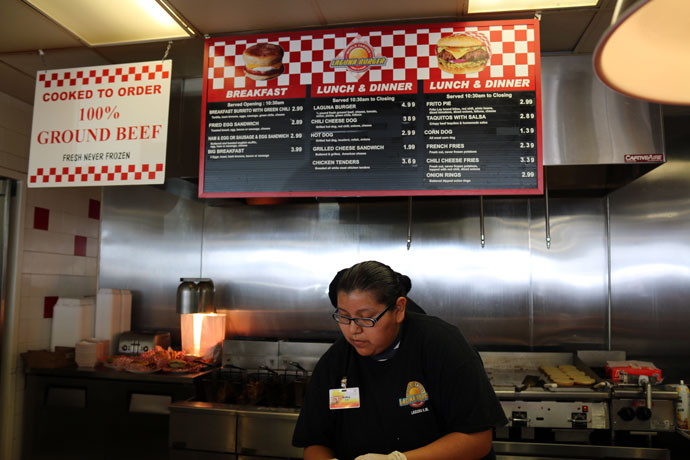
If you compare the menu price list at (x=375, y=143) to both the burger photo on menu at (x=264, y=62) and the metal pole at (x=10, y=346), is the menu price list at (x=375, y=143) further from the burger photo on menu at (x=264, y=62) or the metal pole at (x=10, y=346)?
the metal pole at (x=10, y=346)

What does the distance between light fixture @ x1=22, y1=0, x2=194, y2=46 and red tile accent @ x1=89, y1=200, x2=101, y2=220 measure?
1.97 m

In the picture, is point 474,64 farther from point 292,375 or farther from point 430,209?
point 292,375

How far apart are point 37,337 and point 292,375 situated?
202 centimetres

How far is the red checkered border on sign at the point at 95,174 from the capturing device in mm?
2697

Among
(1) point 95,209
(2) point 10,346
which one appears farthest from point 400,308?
(1) point 95,209

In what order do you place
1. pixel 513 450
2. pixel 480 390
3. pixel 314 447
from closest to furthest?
pixel 480 390 → pixel 314 447 → pixel 513 450

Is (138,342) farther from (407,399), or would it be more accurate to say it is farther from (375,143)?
(407,399)

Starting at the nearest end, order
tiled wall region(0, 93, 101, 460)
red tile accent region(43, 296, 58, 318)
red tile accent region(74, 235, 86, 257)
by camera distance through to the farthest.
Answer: tiled wall region(0, 93, 101, 460) < red tile accent region(43, 296, 58, 318) < red tile accent region(74, 235, 86, 257)

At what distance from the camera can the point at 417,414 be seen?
1753 millimetres

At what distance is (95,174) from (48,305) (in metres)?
1.87

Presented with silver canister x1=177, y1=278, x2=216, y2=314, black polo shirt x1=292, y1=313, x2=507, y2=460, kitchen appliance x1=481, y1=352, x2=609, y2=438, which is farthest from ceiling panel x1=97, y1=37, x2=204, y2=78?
kitchen appliance x1=481, y1=352, x2=609, y2=438

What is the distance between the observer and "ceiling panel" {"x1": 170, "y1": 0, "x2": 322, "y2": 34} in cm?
254

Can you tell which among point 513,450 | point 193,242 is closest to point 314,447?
point 513,450

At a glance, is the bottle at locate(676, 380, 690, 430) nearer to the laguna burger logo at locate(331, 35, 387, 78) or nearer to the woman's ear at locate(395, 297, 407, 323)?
the woman's ear at locate(395, 297, 407, 323)
